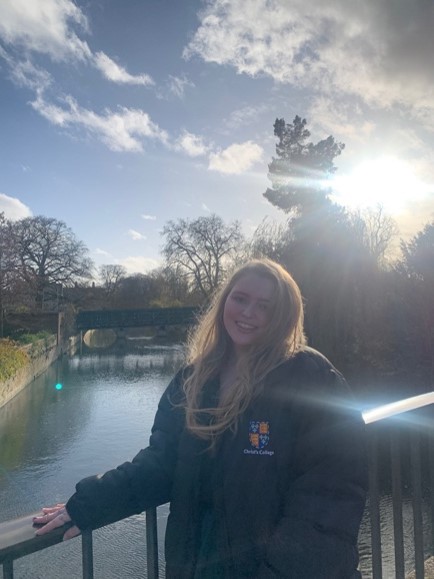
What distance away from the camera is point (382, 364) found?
1566 centimetres

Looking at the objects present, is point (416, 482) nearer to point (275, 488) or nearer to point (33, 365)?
point (275, 488)

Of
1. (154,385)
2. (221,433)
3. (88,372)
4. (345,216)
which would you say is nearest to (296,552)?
(221,433)

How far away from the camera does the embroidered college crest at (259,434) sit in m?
1.42

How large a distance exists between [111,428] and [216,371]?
15246 millimetres

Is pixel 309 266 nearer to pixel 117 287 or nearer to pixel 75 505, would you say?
pixel 75 505

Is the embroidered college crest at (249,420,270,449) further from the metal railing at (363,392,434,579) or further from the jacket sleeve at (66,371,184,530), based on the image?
the metal railing at (363,392,434,579)

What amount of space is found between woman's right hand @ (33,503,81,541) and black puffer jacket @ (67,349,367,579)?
0.02m

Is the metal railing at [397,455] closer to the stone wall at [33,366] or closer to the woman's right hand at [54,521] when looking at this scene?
the woman's right hand at [54,521]

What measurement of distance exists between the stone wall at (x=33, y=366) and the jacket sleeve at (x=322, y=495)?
18.3 meters

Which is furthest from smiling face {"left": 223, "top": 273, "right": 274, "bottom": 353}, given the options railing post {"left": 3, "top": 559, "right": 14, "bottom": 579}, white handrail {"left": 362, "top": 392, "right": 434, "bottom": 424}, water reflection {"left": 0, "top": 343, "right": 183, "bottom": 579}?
water reflection {"left": 0, "top": 343, "right": 183, "bottom": 579}

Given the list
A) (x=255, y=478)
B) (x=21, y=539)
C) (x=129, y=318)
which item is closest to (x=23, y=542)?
(x=21, y=539)

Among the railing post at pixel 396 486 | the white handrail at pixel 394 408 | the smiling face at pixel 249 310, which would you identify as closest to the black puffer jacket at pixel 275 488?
the smiling face at pixel 249 310

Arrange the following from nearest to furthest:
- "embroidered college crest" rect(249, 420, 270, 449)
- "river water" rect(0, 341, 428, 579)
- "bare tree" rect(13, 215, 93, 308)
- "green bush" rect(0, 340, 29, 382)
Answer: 1. "embroidered college crest" rect(249, 420, 270, 449)
2. "river water" rect(0, 341, 428, 579)
3. "green bush" rect(0, 340, 29, 382)
4. "bare tree" rect(13, 215, 93, 308)

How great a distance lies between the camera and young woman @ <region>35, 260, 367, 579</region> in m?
1.31
